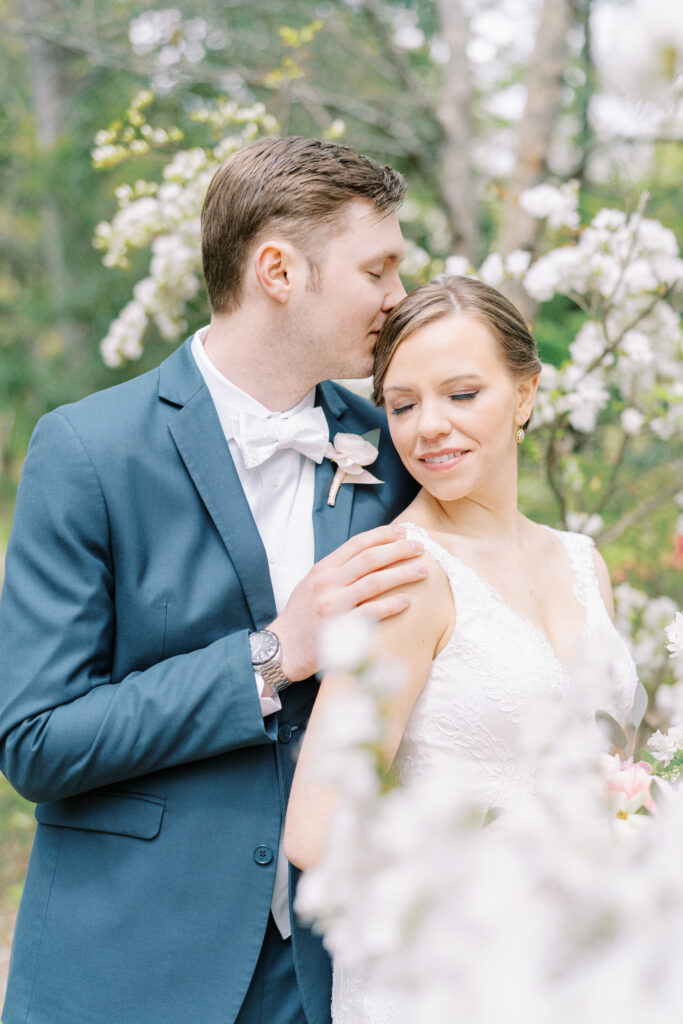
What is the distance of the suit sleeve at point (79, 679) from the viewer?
182 cm

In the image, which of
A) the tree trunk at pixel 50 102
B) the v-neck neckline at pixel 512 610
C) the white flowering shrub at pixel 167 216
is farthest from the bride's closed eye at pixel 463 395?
the tree trunk at pixel 50 102

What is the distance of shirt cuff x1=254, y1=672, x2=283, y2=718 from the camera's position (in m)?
1.87

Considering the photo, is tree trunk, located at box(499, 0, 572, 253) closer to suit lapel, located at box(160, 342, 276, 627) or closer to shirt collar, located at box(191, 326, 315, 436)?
shirt collar, located at box(191, 326, 315, 436)

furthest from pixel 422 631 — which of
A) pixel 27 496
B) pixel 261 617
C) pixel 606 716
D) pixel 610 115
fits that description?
pixel 610 115

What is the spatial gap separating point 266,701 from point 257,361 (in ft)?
2.68

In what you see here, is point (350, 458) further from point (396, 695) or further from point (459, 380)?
point (396, 695)

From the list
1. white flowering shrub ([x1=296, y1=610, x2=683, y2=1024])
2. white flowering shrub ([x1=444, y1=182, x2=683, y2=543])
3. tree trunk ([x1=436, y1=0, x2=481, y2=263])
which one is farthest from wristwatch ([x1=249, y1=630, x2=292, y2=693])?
tree trunk ([x1=436, y1=0, x2=481, y2=263])

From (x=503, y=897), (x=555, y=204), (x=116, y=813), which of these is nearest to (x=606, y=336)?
(x=555, y=204)

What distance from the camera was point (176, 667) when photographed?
6.16 ft

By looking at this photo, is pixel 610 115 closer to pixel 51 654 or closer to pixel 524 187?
pixel 524 187

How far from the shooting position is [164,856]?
1.95 metres

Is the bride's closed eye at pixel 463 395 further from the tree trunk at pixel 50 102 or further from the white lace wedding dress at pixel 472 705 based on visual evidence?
the tree trunk at pixel 50 102

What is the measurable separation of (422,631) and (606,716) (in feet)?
1.77

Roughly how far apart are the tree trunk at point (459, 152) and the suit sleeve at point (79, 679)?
4.06 metres
